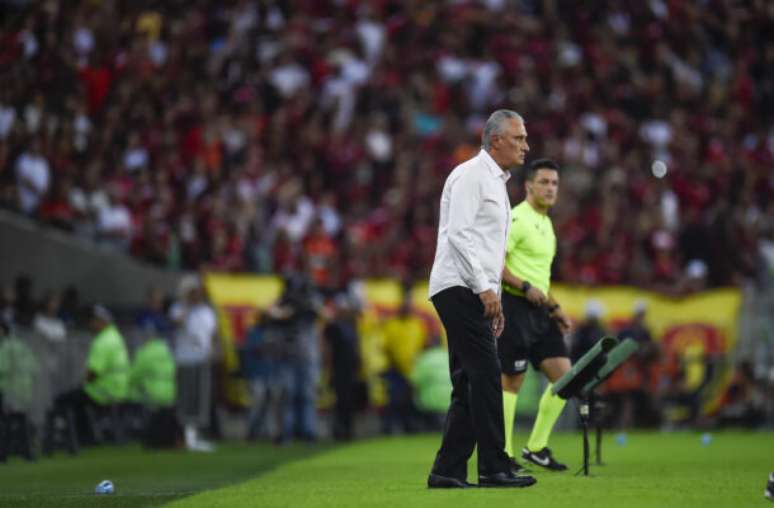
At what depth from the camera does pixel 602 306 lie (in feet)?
82.7

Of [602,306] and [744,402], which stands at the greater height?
[602,306]

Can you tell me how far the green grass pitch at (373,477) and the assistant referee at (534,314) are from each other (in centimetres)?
60

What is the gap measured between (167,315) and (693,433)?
7442mm

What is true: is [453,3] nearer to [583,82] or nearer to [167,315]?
[583,82]

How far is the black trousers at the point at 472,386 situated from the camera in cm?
1013

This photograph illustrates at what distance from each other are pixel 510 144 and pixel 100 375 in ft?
33.8

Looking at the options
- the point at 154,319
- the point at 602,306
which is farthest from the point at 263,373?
the point at 602,306

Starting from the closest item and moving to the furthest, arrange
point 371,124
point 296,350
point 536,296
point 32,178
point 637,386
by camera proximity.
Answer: point 536,296
point 296,350
point 32,178
point 637,386
point 371,124

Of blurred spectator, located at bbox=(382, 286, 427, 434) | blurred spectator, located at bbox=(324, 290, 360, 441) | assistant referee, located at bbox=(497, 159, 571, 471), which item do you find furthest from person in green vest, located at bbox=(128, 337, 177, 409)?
assistant referee, located at bbox=(497, 159, 571, 471)

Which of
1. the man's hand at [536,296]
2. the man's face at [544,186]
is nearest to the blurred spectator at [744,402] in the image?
the man's face at [544,186]

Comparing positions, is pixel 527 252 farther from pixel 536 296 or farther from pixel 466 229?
pixel 466 229

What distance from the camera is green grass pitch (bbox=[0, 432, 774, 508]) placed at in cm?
993

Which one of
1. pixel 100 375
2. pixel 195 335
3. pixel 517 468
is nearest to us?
pixel 517 468

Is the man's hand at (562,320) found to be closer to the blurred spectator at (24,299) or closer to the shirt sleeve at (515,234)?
the shirt sleeve at (515,234)
